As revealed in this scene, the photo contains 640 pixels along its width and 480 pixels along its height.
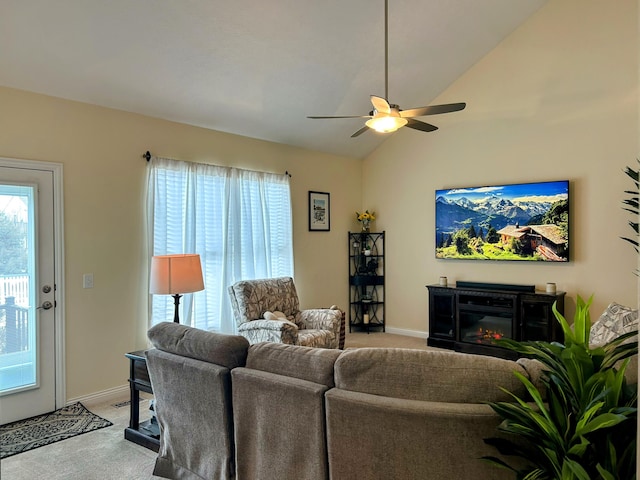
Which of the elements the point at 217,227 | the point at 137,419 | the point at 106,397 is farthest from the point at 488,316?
the point at 106,397

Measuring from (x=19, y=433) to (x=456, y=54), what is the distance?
5.77 meters

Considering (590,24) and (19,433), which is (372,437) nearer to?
(19,433)

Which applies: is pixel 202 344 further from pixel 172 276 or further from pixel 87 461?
pixel 87 461

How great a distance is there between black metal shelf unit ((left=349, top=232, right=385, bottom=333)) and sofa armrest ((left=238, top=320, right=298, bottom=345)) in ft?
8.46

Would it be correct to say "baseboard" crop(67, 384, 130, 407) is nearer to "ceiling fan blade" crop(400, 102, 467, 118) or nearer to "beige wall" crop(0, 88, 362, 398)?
"beige wall" crop(0, 88, 362, 398)

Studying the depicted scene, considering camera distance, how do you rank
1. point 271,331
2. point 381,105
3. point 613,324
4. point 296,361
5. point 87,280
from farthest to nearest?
point 271,331
point 87,280
point 381,105
point 613,324
point 296,361

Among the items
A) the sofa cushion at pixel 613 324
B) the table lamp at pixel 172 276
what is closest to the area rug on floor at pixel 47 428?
the table lamp at pixel 172 276

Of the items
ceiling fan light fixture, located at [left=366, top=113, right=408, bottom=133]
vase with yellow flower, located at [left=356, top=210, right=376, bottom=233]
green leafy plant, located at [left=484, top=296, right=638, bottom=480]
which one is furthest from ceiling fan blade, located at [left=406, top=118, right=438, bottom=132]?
vase with yellow flower, located at [left=356, top=210, right=376, bottom=233]

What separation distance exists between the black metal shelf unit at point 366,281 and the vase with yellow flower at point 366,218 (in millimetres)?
119

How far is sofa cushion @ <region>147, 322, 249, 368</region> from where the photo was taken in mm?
2314

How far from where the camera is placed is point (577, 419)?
1544 mm

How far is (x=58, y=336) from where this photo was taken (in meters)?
3.71

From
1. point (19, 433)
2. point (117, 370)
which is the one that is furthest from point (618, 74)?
point (19, 433)

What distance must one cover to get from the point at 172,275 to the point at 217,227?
161 centimetres
